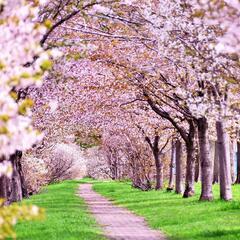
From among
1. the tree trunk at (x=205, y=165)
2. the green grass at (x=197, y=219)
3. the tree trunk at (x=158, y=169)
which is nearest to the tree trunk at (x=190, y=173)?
the tree trunk at (x=205, y=165)

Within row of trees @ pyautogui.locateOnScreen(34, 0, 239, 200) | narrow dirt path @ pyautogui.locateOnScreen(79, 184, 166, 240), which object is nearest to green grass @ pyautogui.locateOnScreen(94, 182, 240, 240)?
Answer: narrow dirt path @ pyautogui.locateOnScreen(79, 184, 166, 240)

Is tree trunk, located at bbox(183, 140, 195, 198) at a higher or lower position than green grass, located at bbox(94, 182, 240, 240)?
higher

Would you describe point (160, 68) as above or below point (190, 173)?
above

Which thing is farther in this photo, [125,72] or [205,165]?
[205,165]

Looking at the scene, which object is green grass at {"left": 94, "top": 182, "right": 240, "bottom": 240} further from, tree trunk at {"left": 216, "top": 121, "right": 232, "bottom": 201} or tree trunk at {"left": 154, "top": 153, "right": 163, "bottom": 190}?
tree trunk at {"left": 154, "top": 153, "right": 163, "bottom": 190}

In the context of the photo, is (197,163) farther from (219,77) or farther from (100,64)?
(219,77)

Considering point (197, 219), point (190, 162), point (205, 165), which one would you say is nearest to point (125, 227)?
point (197, 219)

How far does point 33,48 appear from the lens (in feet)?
17.8

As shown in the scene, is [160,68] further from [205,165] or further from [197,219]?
[205,165]

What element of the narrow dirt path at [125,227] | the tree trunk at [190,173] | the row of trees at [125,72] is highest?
the row of trees at [125,72]

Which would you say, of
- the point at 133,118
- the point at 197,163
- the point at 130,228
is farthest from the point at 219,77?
the point at 197,163

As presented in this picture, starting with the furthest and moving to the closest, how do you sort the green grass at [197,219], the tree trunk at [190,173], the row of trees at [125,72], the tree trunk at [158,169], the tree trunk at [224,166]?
the tree trunk at [158,169], the tree trunk at [190,173], the tree trunk at [224,166], the green grass at [197,219], the row of trees at [125,72]

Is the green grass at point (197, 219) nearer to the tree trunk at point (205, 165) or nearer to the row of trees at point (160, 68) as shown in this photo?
the tree trunk at point (205, 165)

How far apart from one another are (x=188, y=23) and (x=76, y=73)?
29.1 feet
